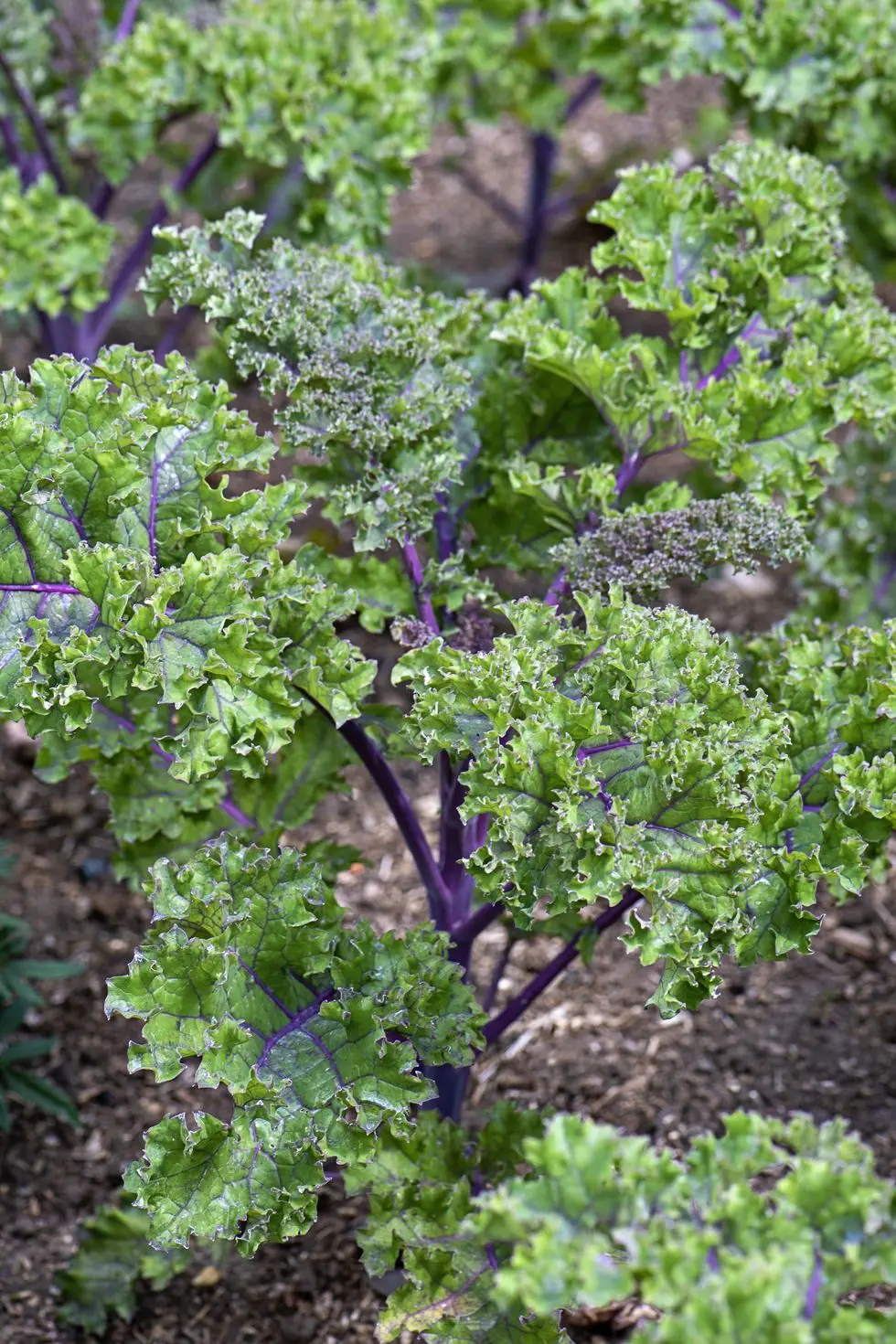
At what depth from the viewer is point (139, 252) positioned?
5305 millimetres

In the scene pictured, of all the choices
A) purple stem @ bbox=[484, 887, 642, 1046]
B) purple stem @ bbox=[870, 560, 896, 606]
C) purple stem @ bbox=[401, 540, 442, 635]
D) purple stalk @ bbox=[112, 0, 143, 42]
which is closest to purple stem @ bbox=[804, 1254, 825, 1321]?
purple stem @ bbox=[484, 887, 642, 1046]

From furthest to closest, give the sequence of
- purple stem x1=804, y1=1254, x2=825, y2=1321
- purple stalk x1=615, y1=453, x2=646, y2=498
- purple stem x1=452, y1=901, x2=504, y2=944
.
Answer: purple stalk x1=615, y1=453, x2=646, y2=498
purple stem x1=452, y1=901, x2=504, y2=944
purple stem x1=804, y1=1254, x2=825, y2=1321

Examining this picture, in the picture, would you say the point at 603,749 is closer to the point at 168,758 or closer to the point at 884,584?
the point at 168,758

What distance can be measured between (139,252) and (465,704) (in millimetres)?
3126

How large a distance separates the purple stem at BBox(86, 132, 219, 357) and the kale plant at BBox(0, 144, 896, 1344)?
1694 millimetres

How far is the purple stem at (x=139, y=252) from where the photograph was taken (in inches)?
198

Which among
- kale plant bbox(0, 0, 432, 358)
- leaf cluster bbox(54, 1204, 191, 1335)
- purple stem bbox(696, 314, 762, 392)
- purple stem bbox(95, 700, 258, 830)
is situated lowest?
leaf cluster bbox(54, 1204, 191, 1335)

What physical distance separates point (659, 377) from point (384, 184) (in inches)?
65.6

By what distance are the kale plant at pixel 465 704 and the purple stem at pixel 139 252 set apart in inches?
66.7

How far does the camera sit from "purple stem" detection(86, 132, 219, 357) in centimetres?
502

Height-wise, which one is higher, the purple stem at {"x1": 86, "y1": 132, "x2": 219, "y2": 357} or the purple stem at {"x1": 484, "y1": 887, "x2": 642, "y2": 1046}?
the purple stem at {"x1": 86, "y1": 132, "x2": 219, "y2": 357}

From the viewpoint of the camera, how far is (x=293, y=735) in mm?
3400

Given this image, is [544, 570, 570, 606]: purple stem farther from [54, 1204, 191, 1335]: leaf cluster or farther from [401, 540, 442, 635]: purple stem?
[54, 1204, 191, 1335]: leaf cluster

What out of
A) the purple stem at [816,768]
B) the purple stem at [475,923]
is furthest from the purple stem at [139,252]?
the purple stem at [816,768]
